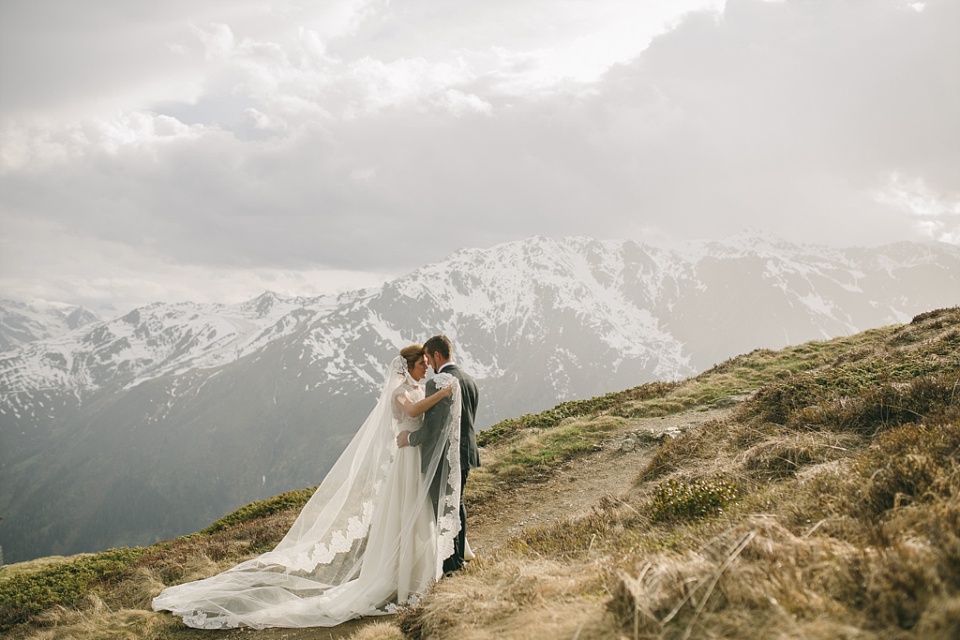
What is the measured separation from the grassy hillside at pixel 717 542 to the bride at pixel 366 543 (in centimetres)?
55

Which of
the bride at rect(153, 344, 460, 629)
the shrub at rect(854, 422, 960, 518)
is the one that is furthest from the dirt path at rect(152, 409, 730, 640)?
the shrub at rect(854, 422, 960, 518)

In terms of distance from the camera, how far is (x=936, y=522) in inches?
132

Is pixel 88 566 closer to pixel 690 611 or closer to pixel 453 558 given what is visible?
pixel 453 558

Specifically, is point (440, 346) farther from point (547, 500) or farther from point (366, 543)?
point (547, 500)

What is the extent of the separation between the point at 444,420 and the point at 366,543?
272 cm

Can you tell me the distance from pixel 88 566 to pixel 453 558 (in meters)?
11.4

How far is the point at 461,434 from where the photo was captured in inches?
330

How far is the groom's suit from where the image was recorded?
817 centimetres

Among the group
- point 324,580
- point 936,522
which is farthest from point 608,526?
point 324,580

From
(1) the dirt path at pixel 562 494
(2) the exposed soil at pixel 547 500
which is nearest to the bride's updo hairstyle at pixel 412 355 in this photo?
(2) the exposed soil at pixel 547 500

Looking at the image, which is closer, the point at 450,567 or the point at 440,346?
the point at 450,567

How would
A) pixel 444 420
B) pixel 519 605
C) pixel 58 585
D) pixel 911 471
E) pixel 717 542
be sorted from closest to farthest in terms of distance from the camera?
1. pixel 717 542
2. pixel 911 471
3. pixel 519 605
4. pixel 444 420
5. pixel 58 585

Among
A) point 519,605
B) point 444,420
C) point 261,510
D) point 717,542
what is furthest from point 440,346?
point 261,510

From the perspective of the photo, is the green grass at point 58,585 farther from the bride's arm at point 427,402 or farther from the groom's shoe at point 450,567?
the bride's arm at point 427,402
